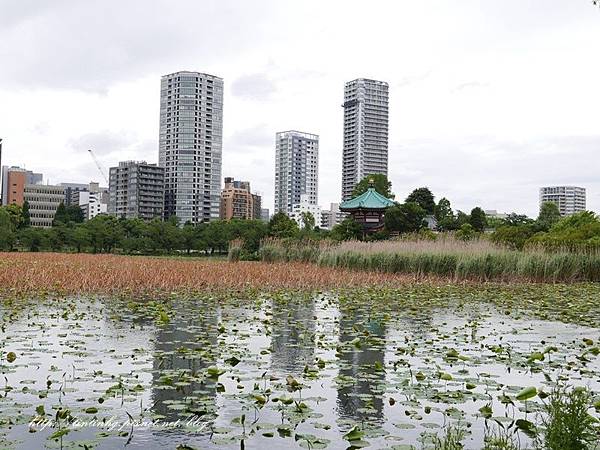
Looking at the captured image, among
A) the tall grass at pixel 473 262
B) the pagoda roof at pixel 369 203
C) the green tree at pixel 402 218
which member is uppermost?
the pagoda roof at pixel 369 203

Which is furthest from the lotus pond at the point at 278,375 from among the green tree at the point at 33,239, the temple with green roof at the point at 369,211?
the green tree at the point at 33,239

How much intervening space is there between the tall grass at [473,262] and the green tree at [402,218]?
614 inches

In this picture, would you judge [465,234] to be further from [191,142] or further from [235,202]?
[235,202]

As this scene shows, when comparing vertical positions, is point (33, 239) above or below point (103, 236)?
below

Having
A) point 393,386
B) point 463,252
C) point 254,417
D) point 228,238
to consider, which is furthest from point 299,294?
point 228,238

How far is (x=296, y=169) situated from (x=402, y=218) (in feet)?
301

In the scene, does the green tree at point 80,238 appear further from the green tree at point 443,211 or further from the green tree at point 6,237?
the green tree at point 443,211

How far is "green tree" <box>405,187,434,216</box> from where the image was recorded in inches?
2178

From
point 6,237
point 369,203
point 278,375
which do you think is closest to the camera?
point 278,375

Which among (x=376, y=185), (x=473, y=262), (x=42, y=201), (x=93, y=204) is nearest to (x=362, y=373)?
(x=473, y=262)

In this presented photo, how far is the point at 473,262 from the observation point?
68.6 feet

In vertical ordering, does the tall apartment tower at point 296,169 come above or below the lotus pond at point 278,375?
above

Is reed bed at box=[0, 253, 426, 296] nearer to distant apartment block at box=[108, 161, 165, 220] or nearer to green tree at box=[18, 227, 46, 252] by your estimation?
green tree at box=[18, 227, 46, 252]

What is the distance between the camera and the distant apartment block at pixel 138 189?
95.8 meters
